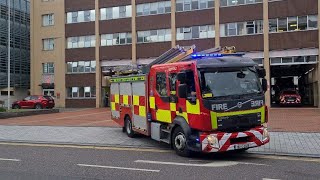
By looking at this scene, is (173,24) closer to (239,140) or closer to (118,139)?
(118,139)

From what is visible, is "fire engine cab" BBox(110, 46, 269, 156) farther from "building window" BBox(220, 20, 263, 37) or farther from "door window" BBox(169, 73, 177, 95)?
"building window" BBox(220, 20, 263, 37)

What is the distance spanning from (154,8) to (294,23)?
46.2 ft

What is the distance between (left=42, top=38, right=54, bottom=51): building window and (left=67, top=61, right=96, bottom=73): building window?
3408 mm

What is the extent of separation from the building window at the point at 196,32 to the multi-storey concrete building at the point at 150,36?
0.10 meters

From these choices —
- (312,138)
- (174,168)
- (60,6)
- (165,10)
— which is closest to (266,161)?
(174,168)

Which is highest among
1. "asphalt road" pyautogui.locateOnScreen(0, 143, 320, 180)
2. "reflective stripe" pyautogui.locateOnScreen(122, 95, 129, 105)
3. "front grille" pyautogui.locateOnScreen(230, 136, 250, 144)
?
"reflective stripe" pyautogui.locateOnScreen(122, 95, 129, 105)

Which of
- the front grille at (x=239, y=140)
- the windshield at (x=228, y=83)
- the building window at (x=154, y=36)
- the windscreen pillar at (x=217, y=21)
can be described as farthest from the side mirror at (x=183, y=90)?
the building window at (x=154, y=36)

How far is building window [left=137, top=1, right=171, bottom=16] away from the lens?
40750 millimetres

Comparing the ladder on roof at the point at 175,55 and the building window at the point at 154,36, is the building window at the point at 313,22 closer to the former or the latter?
the building window at the point at 154,36

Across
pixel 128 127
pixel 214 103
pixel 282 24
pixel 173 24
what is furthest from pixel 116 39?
pixel 214 103

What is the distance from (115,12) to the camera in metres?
43.5

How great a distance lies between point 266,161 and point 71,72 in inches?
1515

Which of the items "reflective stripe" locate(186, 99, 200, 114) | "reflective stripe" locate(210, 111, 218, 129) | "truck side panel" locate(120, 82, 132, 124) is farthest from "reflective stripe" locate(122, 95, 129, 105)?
"reflective stripe" locate(210, 111, 218, 129)

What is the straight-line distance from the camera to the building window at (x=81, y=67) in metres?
44.4
